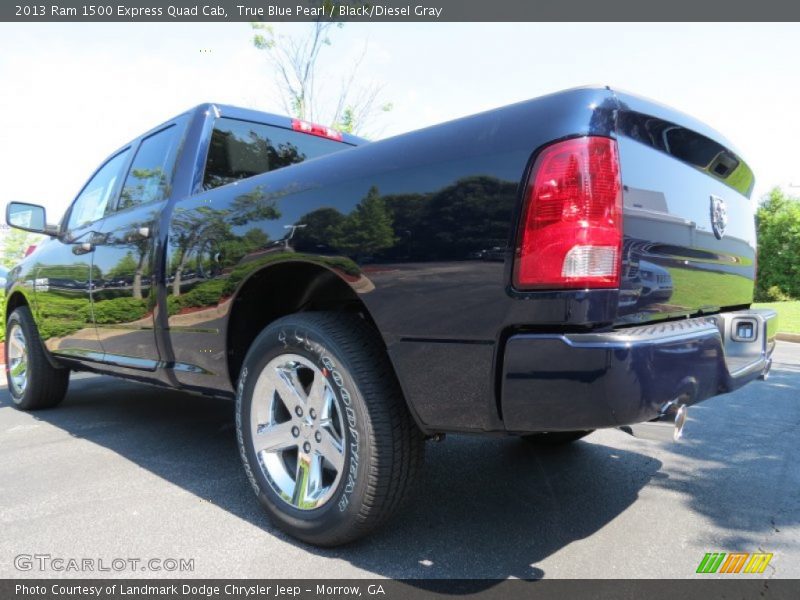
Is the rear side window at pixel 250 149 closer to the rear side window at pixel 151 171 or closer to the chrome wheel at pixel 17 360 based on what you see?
the rear side window at pixel 151 171

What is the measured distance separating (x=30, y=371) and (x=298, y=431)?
3.36 metres

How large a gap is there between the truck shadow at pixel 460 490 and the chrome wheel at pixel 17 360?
537 millimetres

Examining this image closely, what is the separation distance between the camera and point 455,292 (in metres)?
1.73

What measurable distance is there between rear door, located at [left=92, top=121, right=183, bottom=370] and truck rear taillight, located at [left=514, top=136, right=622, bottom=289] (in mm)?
2094

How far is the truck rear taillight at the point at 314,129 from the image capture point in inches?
144

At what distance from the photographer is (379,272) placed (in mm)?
1922

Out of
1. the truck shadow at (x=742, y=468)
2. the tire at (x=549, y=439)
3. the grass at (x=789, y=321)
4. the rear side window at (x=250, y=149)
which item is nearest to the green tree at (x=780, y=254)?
the grass at (x=789, y=321)

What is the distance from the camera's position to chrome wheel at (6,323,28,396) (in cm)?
459

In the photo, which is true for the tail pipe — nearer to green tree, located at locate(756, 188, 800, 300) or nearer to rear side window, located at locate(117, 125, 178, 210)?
rear side window, located at locate(117, 125, 178, 210)

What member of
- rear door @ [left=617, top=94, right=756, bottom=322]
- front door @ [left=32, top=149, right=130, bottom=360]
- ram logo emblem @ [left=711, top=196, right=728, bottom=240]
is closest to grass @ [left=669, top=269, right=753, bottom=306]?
rear door @ [left=617, top=94, right=756, bottom=322]

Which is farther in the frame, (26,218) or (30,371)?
(30,371)

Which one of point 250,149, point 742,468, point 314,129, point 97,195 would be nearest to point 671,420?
point 742,468

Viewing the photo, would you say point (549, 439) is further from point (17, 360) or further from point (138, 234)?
point (17, 360)

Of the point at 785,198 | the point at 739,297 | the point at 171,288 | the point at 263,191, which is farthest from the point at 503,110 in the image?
the point at 785,198
